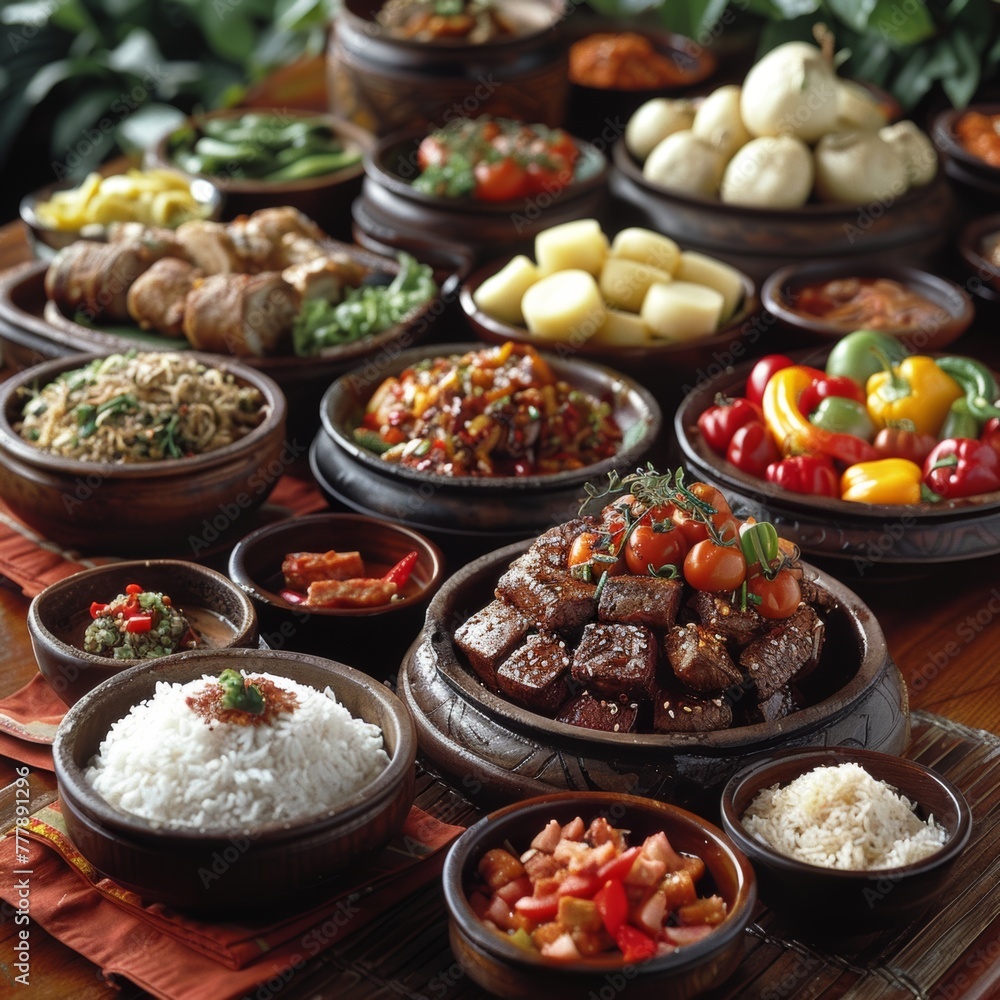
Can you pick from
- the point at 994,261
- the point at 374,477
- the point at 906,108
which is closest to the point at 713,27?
the point at 906,108

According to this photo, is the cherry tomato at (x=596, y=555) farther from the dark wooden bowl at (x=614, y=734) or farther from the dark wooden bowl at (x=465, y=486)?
the dark wooden bowl at (x=465, y=486)

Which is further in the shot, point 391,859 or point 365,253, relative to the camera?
point 365,253

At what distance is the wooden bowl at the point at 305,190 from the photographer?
4.69 metres

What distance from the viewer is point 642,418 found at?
336 cm

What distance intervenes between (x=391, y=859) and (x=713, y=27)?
4.62 metres

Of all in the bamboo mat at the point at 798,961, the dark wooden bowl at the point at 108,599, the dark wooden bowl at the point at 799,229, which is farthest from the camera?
the dark wooden bowl at the point at 799,229

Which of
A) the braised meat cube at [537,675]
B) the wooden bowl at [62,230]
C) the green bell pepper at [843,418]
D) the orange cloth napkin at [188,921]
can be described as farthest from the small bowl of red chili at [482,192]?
the orange cloth napkin at [188,921]

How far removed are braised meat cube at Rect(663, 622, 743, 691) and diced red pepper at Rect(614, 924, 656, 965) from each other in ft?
1.63

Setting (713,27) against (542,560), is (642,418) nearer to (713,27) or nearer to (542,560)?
(542,560)

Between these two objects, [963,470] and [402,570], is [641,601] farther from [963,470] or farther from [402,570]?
[963,470]

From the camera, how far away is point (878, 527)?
3002 mm

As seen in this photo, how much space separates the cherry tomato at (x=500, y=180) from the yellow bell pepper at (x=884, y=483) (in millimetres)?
1694

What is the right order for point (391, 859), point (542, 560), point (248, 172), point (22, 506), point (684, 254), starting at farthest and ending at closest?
point (248, 172) → point (684, 254) → point (22, 506) → point (542, 560) → point (391, 859)

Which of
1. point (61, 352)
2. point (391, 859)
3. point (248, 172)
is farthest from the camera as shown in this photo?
point (248, 172)
